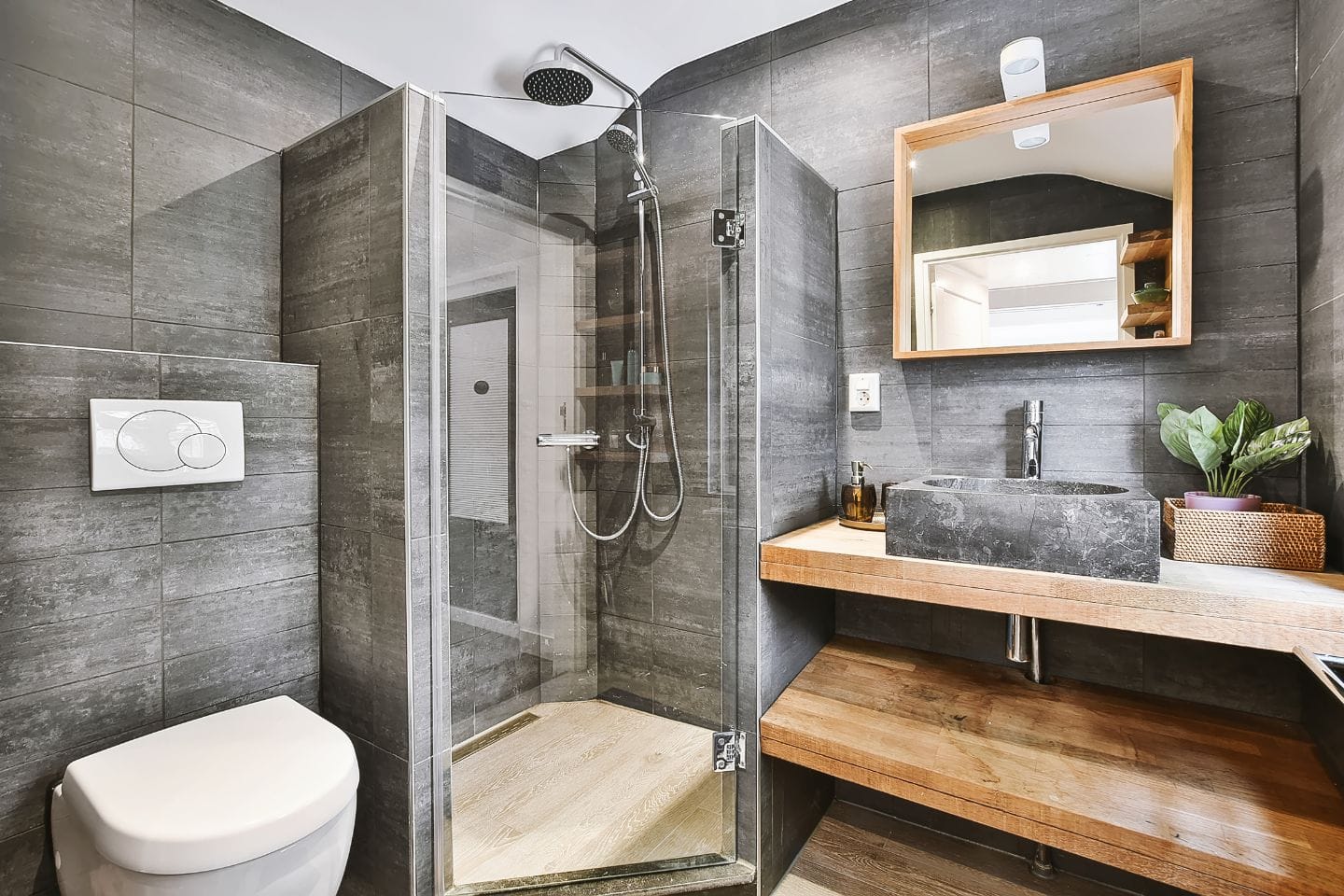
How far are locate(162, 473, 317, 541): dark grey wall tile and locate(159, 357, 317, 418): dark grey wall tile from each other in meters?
0.18

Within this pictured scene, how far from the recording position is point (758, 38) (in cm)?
210

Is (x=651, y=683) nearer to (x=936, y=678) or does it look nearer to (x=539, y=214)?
(x=936, y=678)

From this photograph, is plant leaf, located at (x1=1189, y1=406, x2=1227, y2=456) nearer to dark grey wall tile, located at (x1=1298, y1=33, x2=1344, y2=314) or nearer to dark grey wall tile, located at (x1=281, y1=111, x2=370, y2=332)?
dark grey wall tile, located at (x1=1298, y1=33, x2=1344, y2=314)

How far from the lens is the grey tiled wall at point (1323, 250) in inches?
48.9

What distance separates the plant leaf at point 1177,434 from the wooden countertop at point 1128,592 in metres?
0.26

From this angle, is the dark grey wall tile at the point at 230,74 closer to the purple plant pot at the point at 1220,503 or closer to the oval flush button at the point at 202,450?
the oval flush button at the point at 202,450

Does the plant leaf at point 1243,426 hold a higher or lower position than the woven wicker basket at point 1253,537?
higher

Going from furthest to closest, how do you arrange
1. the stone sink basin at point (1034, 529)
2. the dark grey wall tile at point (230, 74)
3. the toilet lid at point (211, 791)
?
the dark grey wall tile at point (230, 74) < the stone sink basin at point (1034, 529) < the toilet lid at point (211, 791)

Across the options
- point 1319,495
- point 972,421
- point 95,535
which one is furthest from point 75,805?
point 1319,495

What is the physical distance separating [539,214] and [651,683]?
1.15 metres

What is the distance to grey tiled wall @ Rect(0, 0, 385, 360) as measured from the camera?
1.43 metres

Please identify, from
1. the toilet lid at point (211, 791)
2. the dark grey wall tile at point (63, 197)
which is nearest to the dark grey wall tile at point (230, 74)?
the dark grey wall tile at point (63, 197)

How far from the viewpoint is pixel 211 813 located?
3.51 feet

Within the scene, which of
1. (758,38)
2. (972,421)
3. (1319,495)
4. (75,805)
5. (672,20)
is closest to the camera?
(75,805)
